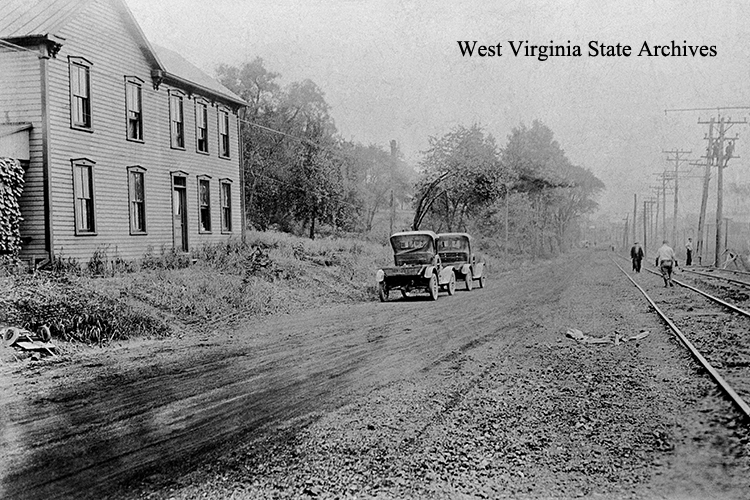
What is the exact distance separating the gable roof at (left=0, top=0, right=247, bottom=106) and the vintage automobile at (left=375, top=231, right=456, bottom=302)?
236 inches

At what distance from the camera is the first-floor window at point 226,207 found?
13133mm

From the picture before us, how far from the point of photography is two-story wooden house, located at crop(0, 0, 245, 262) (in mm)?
9570

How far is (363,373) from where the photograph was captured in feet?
21.2

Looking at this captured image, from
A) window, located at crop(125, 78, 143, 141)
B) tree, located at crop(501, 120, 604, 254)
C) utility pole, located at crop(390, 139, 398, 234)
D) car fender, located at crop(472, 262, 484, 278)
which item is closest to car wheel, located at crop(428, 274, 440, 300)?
utility pole, located at crop(390, 139, 398, 234)

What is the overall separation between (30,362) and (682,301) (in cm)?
1399

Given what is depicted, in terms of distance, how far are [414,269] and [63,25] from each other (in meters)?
8.93

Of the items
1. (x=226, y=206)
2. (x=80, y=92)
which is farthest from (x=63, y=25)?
(x=226, y=206)

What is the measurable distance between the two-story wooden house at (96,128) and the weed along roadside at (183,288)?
43 cm

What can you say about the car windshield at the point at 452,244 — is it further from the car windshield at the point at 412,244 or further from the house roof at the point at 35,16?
the house roof at the point at 35,16

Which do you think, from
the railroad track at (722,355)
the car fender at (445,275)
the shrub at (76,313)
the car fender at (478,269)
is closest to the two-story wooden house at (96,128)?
the shrub at (76,313)

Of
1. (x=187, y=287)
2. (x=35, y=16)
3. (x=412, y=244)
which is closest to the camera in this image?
(x=35, y=16)

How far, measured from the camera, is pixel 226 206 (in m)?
13.6

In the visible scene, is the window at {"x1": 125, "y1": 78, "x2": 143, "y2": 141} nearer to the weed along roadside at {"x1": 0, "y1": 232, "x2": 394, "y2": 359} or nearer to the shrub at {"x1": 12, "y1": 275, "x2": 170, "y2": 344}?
the weed along roadside at {"x1": 0, "y1": 232, "x2": 394, "y2": 359}

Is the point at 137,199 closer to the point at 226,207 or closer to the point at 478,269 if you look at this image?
the point at 226,207
